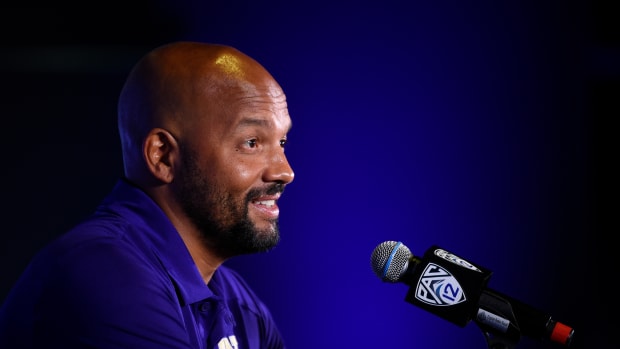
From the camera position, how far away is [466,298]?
1.46 m

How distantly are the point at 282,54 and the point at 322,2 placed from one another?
10.5 inches

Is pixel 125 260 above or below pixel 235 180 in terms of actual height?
below

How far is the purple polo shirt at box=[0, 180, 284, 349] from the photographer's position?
1.51 meters

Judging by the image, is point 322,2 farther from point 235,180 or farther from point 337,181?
point 235,180

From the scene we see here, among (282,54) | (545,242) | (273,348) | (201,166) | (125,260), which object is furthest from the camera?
(282,54)

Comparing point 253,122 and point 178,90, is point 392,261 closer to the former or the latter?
point 253,122

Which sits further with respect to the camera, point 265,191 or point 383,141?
point 383,141

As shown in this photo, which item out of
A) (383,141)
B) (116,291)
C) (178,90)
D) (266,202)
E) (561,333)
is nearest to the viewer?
(561,333)

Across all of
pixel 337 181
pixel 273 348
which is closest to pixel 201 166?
pixel 273 348

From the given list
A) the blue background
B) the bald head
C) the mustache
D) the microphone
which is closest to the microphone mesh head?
the microphone

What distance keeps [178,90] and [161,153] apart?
0.18 m

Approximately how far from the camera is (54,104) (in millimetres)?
2809

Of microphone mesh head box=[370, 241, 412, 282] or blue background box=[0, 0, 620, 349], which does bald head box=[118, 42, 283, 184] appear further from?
blue background box=[0, 0, 620, 349]

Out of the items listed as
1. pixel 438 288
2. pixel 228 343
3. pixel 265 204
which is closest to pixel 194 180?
pixel 265 204
